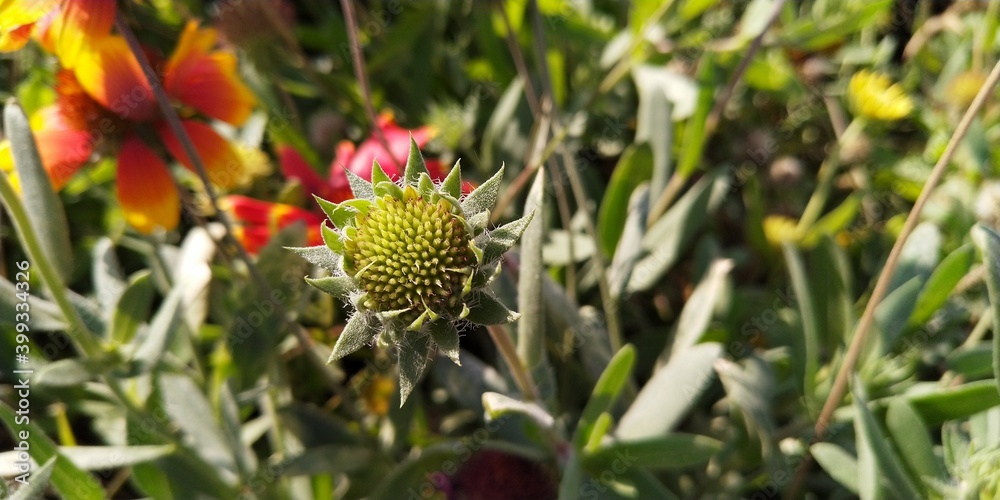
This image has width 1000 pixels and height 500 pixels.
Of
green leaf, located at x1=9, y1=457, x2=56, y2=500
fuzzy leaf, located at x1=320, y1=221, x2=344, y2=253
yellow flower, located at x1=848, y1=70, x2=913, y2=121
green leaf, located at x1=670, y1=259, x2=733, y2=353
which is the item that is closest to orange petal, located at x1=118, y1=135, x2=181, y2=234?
green leaf, located at x1=9, y1=457, x2=56, y2=500

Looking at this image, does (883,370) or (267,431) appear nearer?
(883,370)

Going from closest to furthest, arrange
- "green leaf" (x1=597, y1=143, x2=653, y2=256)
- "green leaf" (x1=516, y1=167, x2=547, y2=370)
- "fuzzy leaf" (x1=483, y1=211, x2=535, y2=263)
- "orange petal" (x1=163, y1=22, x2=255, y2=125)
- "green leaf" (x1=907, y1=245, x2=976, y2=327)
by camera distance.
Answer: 1. "fuzzy leaf" (x1=483, y1=211, x2=535, y2=263)
2. "green leaf" (x1=516, y1=167, x2=547, y2=370)
3. "green leaf" (x1=907, y1=245, x2=976, y2=327)
4. "orange petal" (x1=163, y1=22, x2=255, y2=125)
5. "green leaf" (x1=597, y1=143, x2=653, y2=256)

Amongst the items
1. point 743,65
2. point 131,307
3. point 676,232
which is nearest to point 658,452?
point 676,232

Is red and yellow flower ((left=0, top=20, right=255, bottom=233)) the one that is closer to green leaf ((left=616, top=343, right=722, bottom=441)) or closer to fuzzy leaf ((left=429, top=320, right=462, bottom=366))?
fuzzy leaf ((left=429, top=320, right=462, bottom=366))

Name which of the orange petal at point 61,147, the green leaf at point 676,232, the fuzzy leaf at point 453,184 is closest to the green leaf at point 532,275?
the fuzzy leaf at point 453,184

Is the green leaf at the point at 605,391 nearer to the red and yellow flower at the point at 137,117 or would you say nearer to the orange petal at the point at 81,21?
the red and yellow flower at the point at 137,117

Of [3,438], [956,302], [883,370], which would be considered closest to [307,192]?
[3,438]

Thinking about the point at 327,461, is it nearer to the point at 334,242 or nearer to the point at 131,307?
the point at 131,307

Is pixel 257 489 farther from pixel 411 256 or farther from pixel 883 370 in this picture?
pixel 883 370
